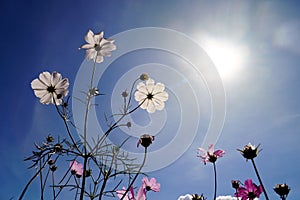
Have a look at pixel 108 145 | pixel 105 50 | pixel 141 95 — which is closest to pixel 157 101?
pixel 141 95

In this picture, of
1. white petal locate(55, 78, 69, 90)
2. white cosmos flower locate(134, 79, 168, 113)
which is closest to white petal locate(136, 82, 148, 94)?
white cosmos flower locate(134, 79, 168, 113)

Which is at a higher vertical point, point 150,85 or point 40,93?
point 150,85

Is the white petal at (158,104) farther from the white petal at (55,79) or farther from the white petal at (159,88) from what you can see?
the white petal at (55,79)

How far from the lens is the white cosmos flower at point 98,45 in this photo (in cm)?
140

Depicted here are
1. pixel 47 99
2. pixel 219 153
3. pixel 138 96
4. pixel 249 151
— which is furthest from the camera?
pixel 219 153

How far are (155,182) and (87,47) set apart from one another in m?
0.91

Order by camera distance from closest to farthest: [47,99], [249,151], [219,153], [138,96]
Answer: [47,99]
[249,151]
[138,96]
[219,153]

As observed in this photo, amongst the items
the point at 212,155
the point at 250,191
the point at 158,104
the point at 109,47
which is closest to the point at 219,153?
the point at 212,155

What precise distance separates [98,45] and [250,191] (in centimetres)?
108

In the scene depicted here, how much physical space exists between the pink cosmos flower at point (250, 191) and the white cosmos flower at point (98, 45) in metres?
0.98

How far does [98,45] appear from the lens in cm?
141

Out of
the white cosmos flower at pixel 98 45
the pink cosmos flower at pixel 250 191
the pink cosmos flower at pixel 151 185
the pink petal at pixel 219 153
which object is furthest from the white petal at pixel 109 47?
the pink petal at pixel 219 153

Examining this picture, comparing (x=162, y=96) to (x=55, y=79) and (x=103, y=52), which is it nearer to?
(x=103, y=52)

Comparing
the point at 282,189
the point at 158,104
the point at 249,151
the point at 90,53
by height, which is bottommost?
the point at 282,189
